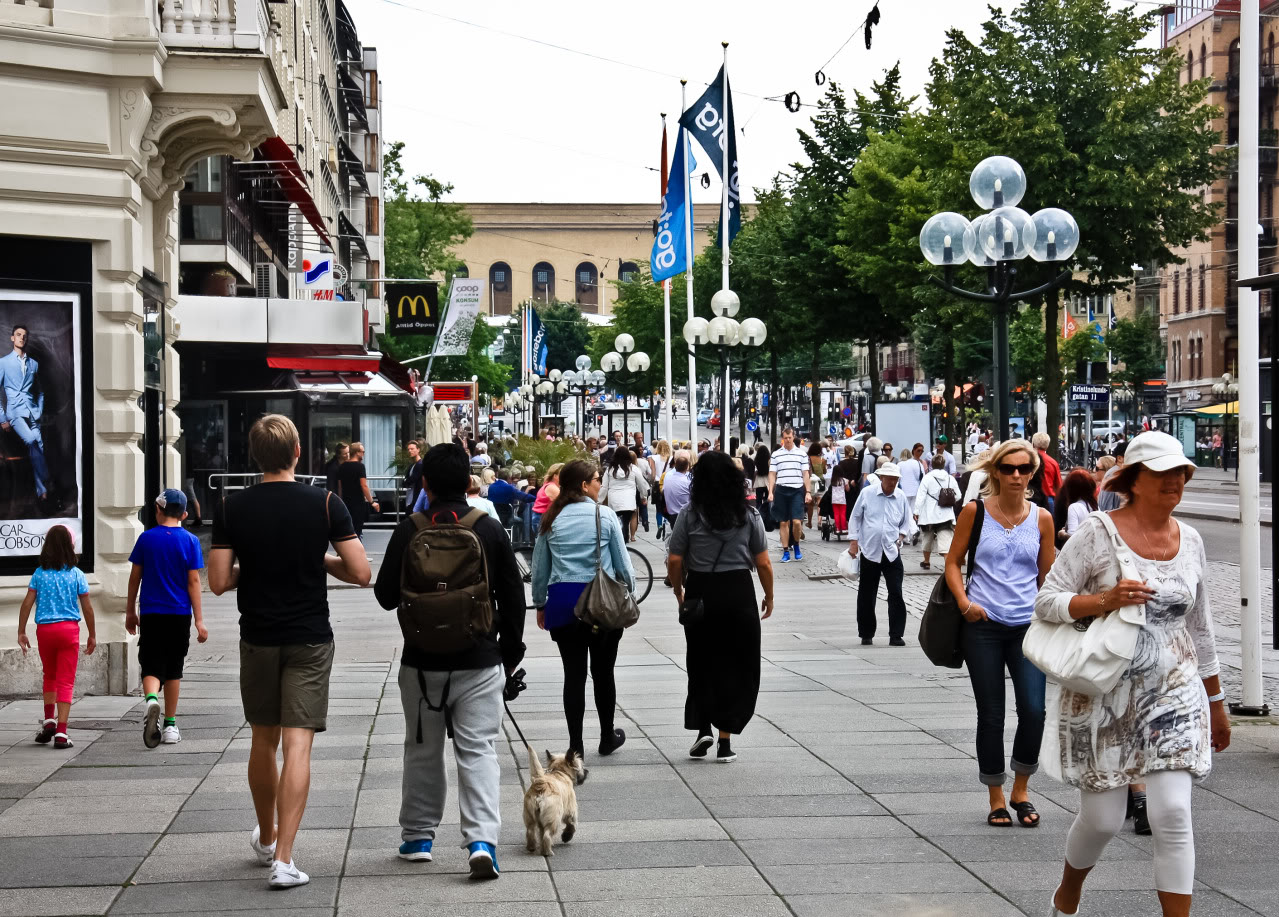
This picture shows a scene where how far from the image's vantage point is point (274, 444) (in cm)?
673

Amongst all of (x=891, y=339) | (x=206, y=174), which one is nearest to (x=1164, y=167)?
(x=891, y=339)

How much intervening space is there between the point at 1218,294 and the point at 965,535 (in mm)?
81073

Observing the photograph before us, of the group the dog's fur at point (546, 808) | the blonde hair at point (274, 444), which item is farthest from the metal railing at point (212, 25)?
the dog's fur at point (546, 808)

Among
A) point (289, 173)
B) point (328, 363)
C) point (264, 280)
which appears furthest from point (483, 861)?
point (264, 280)

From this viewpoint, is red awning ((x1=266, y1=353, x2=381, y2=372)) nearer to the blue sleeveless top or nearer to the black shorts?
the black shorts

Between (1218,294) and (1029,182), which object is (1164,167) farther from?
(1218,294)

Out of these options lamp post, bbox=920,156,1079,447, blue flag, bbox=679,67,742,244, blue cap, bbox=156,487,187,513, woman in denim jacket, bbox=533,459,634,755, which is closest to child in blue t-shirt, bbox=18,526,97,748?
blue cap, bbox=156,487,187,513

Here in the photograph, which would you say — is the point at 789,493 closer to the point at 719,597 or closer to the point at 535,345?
the point at 719,597

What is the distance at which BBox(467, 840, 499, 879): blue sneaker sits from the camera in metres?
6.64

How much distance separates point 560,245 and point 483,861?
133909 millimetres

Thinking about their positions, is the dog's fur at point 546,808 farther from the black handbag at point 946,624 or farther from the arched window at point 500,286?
the arched window at point 500,286

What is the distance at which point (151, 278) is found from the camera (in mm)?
13914

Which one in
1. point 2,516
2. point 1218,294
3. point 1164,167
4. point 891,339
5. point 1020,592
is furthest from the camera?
point 1218,294

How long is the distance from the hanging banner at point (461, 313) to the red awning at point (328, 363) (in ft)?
55.1
